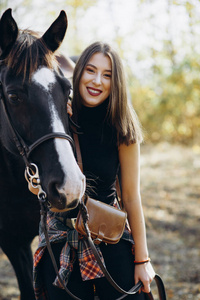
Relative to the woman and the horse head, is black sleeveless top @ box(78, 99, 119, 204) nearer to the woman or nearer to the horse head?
the woman

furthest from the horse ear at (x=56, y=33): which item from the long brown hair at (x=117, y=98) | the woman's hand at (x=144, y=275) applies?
the woman's hand at (x=144, y=275)

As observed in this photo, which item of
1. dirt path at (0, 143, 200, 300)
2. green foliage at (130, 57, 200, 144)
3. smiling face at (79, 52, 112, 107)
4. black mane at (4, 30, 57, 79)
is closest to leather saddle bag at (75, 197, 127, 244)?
smiling face at (79, 52, 112, 107)

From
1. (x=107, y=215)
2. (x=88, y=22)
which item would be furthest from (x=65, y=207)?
(x=88, y=22)

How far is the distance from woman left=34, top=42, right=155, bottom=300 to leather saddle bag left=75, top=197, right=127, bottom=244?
8cm

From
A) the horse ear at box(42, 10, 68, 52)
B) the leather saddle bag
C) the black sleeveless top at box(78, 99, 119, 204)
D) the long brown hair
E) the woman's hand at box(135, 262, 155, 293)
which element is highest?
the horse ear at box(42, 10, 68, 52)

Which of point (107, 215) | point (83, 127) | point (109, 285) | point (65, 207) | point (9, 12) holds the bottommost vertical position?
point (109, 285)

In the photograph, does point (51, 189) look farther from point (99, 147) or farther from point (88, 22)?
point (88, 22)

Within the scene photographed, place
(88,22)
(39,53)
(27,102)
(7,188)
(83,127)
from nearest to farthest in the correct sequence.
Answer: (27,102) < (39,53) < (83,127) < (7,188) < (88,22)

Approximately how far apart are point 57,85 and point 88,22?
5.40 metres

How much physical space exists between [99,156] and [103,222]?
35cm

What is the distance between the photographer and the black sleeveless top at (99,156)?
175 cm

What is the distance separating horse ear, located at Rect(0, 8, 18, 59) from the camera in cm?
167

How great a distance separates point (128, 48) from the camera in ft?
17.6

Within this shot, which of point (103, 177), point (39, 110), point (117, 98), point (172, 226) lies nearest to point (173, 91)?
point (172, 226)
